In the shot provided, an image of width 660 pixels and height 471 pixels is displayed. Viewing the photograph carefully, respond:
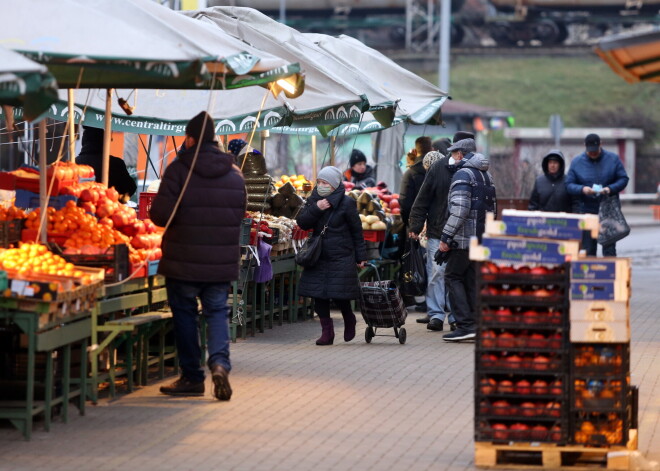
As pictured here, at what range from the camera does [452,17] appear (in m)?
65.7

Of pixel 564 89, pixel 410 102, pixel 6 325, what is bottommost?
pixel 6 325

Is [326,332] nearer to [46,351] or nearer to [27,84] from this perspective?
[46,351]

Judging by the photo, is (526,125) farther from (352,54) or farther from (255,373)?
(255,373)

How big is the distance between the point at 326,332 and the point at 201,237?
3717 millimetres

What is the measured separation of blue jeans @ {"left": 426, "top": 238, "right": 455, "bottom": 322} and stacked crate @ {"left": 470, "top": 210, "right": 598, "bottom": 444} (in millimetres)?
6340

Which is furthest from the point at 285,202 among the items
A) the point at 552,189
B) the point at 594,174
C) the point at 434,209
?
the point at 594,174

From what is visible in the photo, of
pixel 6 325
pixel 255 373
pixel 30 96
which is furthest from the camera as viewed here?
pixel 255 373

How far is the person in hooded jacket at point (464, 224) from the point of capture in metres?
12.6

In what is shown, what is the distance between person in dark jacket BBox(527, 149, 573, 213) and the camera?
56.1 ft

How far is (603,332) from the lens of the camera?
7406 millimetres

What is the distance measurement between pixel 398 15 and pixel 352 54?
49379mm

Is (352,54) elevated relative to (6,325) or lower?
elevated

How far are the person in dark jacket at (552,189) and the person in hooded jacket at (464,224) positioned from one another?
4.20 m

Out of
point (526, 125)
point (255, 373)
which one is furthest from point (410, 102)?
point (526, 125)
